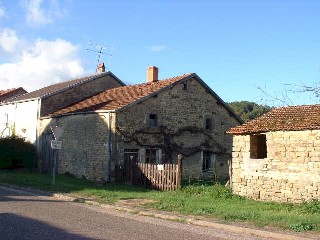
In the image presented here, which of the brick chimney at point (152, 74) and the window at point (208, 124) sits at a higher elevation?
the brick chimney at point (152, 74)

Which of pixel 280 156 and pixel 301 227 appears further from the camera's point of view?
pixel 280 156

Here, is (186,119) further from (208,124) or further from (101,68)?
(101,68)

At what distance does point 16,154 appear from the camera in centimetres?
2698

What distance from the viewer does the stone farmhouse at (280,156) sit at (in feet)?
46.1

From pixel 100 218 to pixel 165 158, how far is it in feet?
42.7

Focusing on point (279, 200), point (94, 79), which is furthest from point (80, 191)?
point (94, 79)

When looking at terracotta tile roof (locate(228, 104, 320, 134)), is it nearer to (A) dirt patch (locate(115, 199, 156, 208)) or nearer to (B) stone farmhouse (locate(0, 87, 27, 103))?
(A) dirt patch (locate(115, 199, 156, 208))

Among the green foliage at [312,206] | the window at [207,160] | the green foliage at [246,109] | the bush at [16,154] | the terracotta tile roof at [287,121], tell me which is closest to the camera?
the green foliage at [312,206]

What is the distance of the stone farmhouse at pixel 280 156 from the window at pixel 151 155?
732 cm

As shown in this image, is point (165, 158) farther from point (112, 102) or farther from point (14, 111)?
point (14, 111)

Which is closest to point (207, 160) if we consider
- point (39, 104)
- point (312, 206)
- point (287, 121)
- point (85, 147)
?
point (85, 147)

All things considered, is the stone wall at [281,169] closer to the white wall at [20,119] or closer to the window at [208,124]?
the window at [208,124]

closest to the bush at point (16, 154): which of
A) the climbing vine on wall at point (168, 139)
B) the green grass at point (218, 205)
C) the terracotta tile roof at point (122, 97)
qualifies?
the terracotta tile roof at point (122, 97)

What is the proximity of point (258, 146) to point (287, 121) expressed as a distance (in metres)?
1.71
